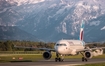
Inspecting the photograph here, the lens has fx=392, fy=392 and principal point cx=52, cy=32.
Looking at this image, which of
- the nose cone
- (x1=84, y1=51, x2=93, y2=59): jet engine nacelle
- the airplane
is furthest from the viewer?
(x1=84, y1=51, x2=93, y2=59): jet engine nacelle

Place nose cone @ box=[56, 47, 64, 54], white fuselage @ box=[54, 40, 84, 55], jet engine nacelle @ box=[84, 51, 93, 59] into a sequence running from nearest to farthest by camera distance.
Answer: nose cone @ box=[56, 47, 64, 54]
white fuselage @ box=[54, 40, 84, 55]
jet engine nacelle @ box=[84, 51, 93, 59]

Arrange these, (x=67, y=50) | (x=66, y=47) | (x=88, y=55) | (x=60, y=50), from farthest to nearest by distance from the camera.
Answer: (x=88, y=55) → (x=67, y=50) → (x=66, y=47) → (x=60, y=50)

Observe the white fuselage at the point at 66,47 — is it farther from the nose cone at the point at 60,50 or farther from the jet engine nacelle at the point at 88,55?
the jet engine nacelle at the point at 88,55

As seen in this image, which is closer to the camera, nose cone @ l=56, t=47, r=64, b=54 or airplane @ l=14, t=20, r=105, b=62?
nose cone @ l=56, t=47, r=64, b=54

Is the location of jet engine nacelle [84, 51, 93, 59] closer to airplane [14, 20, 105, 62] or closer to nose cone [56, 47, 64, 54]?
airplane [14, 20, 105, 62]

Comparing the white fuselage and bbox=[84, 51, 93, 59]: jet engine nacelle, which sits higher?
the white fuselage

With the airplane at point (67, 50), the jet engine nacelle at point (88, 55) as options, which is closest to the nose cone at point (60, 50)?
the airplane at point (67, 50)

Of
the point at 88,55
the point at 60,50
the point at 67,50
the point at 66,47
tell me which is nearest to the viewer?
the point at 60,50

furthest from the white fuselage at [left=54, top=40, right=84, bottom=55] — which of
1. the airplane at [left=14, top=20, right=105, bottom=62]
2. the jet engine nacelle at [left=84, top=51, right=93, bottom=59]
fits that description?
the jet engine nacelle at [left=84, top=51, right=93, bottom=59]

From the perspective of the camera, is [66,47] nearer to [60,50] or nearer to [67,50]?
[67,50]

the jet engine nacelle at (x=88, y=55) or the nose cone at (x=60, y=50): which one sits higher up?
the nose cone at (x=60, y=50)

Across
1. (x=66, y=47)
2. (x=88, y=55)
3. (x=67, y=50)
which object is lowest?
(x=88, y=55)

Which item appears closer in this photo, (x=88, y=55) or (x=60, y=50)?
(x=60, y=50)

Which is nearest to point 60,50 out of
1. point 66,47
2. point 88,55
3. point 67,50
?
point 66,47
